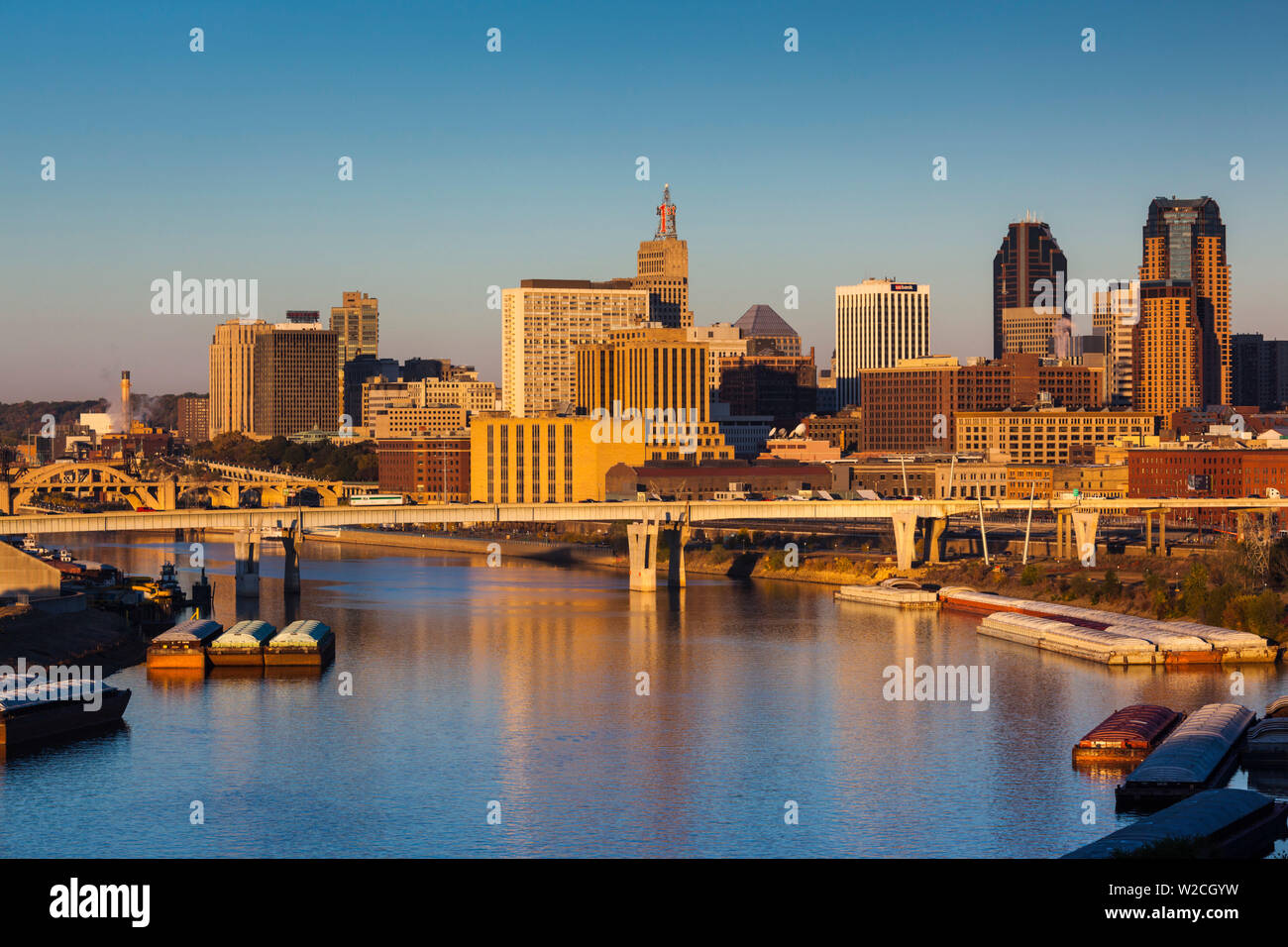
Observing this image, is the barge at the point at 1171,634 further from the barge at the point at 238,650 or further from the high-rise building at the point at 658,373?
the high-rise building at the point at 658,373

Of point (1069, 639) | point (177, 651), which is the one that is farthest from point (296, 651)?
point (1069, 639)

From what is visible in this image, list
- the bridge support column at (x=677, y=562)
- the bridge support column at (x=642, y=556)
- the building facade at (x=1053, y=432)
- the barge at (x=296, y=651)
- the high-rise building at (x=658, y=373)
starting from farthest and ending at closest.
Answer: the high-rise building at (x=658, y=373)
the building facade at (x=1053, y=432)
the bridge support column at (x=677, y=562)
the bridge support column at (x=642, y=556)
the barge at (x=296, y=651)

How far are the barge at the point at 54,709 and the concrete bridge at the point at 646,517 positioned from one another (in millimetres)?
35762

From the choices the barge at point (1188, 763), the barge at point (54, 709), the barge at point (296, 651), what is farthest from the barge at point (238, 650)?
the barge at point (1188, 763)

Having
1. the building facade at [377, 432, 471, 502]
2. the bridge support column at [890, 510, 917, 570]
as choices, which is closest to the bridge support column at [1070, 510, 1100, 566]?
the bridge support column at [890, 510, 917, 570]

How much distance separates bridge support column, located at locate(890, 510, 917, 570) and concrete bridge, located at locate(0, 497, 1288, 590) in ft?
0.16

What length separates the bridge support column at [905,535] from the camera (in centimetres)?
8462

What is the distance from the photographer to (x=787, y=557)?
91.1 meters

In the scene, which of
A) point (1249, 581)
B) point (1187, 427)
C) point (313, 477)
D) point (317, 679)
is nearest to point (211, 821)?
point (317, 679)

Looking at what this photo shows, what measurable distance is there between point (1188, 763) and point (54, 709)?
2468 cm

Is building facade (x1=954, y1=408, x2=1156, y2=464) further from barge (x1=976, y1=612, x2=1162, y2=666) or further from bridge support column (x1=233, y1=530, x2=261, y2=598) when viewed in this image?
barge (x1=976, y1=612, x2=1162, y2=666)

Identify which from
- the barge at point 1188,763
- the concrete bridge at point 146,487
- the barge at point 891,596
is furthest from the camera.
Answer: the concrete bridge at point 146,487
